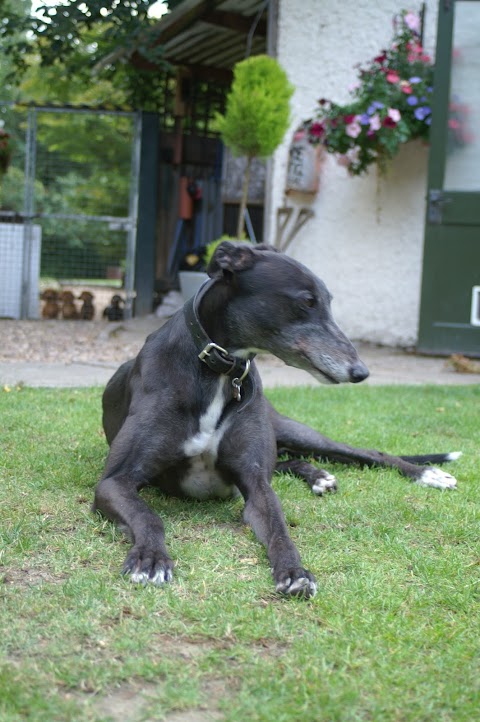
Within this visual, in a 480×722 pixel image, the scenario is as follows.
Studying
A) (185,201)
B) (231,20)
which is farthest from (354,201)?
(185,201)

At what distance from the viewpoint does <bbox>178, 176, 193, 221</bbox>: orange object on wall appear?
12016mm

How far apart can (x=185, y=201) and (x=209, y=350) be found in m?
8.97

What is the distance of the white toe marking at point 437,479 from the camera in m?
4.11

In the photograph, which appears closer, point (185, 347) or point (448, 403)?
point (185, 347)

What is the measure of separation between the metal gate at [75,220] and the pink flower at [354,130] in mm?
3376

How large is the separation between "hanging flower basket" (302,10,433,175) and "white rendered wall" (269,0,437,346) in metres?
0.30

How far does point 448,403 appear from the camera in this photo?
21.1 ft

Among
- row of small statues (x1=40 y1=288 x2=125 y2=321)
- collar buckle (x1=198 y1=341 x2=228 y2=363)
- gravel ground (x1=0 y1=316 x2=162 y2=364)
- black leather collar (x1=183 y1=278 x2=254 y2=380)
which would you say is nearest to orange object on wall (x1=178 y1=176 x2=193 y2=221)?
row of small statues (x1=40 y1=288 x2=125 y2=321)

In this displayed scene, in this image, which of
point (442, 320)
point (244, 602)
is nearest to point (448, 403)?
point (442, 320)

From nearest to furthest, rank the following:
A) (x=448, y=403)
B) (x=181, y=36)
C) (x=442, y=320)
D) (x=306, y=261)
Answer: (x=448, y=403), (x=442, y=320), (x=306, y=261), (x=181, y=36)

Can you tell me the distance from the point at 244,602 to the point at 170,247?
10.2 meters

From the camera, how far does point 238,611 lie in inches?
98.2

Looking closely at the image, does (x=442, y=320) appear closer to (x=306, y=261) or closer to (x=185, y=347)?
(x=306, y=261)

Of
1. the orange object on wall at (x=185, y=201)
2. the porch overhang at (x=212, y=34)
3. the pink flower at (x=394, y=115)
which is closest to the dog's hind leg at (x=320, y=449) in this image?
the pink flower at (x=394, y=115)
